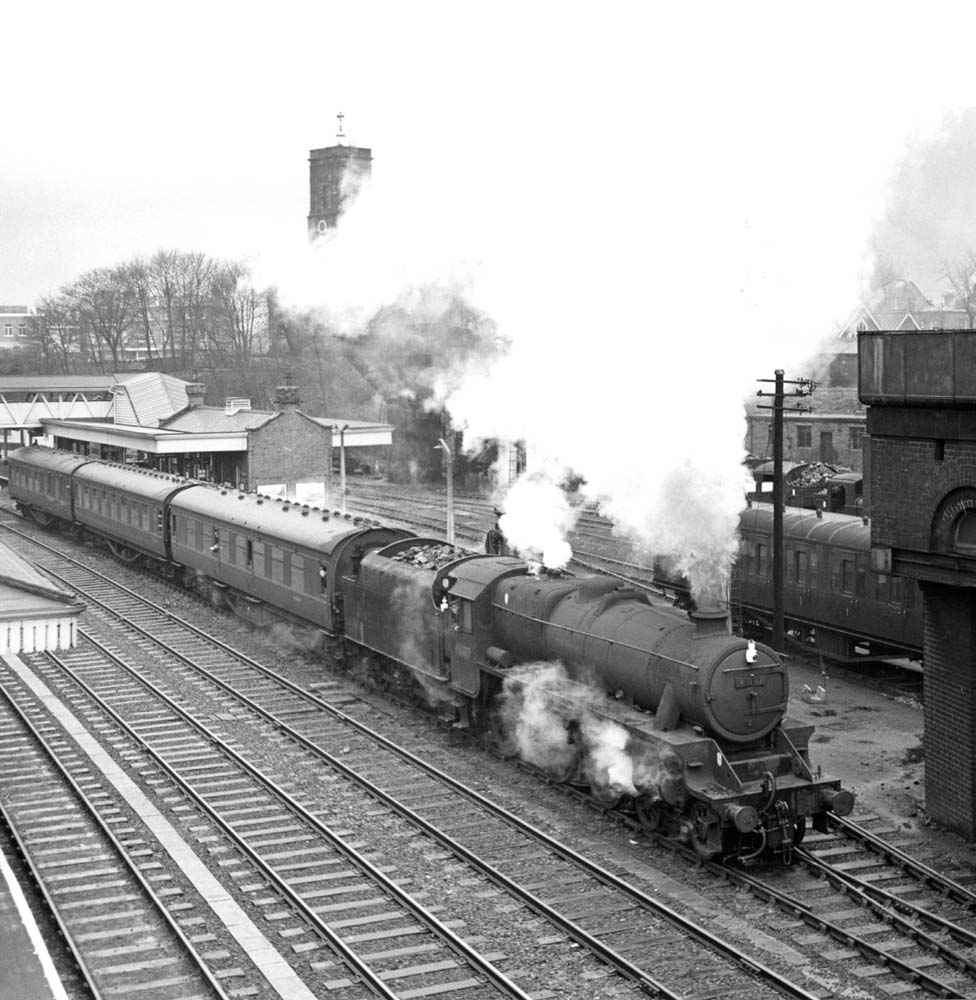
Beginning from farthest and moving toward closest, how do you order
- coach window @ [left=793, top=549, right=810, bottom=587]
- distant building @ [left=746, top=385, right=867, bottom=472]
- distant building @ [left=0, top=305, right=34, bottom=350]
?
distant building @ [left=0, top=305, right=34, bottom=350]
distant building @ [left=746, top=385, right=867, bottom=472]
coach window @ [left=793, top=549, right=810, bottom=587]

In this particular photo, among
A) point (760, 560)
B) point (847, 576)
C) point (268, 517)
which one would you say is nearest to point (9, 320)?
point (268, 517)

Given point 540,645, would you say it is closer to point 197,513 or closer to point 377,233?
point 377,233

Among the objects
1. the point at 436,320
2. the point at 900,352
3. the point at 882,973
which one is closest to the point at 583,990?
the point at 882,973

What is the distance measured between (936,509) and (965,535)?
0.42 metres

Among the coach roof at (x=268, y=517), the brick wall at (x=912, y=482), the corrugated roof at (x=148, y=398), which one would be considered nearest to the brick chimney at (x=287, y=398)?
the coach roof at (x=268, y=517)

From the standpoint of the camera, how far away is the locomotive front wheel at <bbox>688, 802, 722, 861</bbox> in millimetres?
13219

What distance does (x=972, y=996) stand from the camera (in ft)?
34.8

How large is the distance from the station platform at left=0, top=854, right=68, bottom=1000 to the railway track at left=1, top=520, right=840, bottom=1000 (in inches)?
90.0

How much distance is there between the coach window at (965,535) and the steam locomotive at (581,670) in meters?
2.28

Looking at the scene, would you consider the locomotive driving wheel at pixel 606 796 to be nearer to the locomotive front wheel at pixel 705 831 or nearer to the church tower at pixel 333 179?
the locomotive front wheel at pixel 705 831

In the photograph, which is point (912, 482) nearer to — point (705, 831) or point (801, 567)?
point (705, 831)

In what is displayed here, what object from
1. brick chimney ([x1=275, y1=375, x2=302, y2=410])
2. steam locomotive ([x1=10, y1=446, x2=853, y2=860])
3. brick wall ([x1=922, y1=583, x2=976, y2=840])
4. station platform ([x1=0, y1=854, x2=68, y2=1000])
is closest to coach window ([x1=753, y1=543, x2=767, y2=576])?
steam locomotive ([x1=10, y1=446, x2=853, y2=860])

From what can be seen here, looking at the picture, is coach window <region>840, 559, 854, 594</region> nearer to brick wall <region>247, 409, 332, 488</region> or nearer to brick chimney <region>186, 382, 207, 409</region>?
brick wall <region>247, 409, 332, 488</region>

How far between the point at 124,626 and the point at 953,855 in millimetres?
18647
